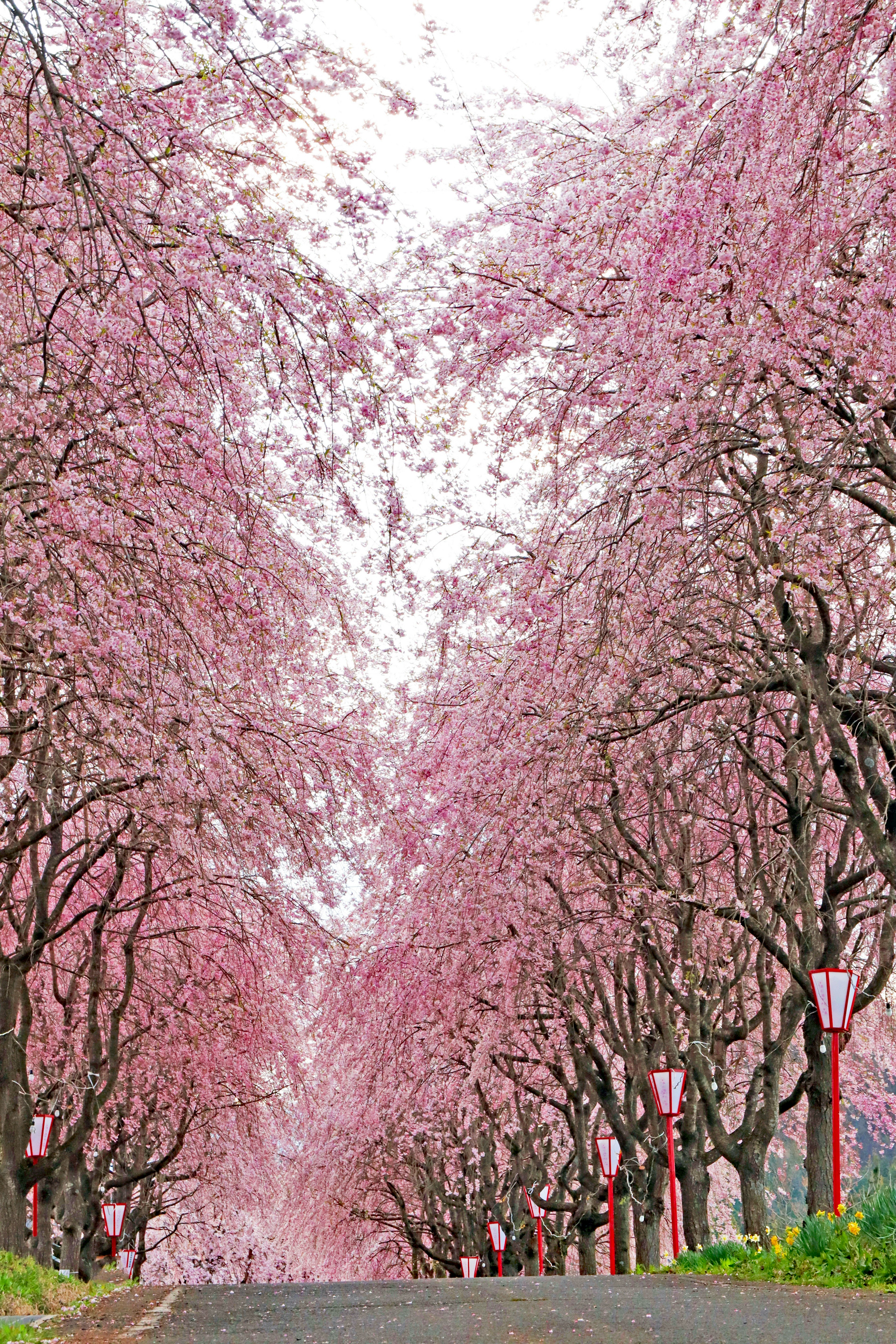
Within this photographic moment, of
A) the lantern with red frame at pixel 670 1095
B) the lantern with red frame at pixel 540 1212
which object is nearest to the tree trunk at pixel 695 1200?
the lantern with red frame at pixel 670 1095

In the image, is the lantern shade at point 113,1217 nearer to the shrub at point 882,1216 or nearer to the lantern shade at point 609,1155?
the lantern shade at point 609,1155

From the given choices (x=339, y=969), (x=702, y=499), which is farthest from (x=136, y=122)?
(x=339, y=969)

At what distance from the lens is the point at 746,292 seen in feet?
22.1

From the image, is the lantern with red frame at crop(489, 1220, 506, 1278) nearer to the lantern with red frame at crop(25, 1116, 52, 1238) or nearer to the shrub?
the lantern with red frame at crop(25, 1116, 52, 1238)

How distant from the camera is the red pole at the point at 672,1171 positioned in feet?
47.3

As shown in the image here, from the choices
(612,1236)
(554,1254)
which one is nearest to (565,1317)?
(612,1236)

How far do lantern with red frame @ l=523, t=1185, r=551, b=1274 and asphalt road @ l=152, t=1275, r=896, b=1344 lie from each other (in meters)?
11.2

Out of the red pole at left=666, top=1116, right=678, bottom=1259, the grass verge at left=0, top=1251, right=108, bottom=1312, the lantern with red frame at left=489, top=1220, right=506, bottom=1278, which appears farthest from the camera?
the lantern with red frame at left=489, top=1220, right=506, bottom=1278

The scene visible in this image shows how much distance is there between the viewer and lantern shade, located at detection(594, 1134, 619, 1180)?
1823 cm

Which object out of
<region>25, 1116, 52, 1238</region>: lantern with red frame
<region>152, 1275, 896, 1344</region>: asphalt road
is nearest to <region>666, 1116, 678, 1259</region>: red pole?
<region>152, 1275, 896, 1344</region>: asphalt road

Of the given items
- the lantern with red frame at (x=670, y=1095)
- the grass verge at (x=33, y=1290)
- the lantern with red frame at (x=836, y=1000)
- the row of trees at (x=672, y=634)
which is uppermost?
the row of trees at (x=672, y=634)

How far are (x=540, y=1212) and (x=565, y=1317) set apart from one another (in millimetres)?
17958

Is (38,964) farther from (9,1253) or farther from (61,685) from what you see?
(61,685)

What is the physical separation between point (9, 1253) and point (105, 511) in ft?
26.9
